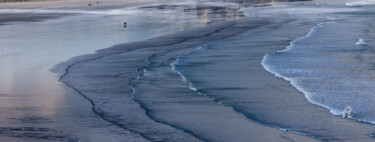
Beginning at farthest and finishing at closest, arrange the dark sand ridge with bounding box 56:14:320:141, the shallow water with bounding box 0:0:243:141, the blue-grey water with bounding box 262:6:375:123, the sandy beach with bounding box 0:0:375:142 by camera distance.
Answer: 1. the blue-grey water with bounding box 262:6:375:123
2. the shallow water with bounding box 0:0:243:141
3. the sandy beach with bounding box 0:0:375:142
4. the dark sand ridge with bounding box 56:14:320:141

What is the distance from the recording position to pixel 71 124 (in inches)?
Result: 402

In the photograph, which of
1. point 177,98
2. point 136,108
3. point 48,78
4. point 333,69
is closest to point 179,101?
point 177,98

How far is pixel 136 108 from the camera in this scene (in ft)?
38.1

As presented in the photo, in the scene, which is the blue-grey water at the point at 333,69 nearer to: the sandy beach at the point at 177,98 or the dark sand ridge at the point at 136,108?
the sandy beach at the point at 177,98

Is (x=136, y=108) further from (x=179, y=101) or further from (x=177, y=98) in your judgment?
(x=177, y=98)

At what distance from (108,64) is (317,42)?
27.3 ft

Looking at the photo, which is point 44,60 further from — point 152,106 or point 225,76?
point 152,106

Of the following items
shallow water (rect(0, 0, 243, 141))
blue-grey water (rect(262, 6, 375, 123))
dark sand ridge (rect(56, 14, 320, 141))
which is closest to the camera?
dark sand ridge (rect(56, 14, 320, 141))

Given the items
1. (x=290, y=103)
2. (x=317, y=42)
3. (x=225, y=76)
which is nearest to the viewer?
(x=290, y=103)

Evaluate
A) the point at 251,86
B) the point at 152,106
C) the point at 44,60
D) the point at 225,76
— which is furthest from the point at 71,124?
the point at 44,60

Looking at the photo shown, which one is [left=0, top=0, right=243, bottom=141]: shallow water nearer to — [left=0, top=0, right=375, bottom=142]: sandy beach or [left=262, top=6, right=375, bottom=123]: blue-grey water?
[left=0, top=0, right=375, bottom=142]: sandy beach

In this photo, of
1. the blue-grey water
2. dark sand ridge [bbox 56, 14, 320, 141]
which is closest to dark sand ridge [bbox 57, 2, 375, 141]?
dark sand ridge [bbox 56, 14, 320, 141]

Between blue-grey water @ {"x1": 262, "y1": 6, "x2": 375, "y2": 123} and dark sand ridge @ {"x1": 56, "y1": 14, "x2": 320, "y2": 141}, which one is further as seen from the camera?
blue-grey water @ {"x1": 262, "y1": 6, "x2": 375, "y2": 123}

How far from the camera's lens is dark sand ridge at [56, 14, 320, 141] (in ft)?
31.5
